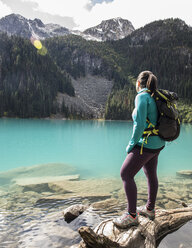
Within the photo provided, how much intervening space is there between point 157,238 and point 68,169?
13082 millimetres

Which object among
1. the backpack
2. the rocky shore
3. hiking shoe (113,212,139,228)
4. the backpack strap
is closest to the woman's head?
the backpack

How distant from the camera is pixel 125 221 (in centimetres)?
405

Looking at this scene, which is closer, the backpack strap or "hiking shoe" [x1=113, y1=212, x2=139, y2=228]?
the backpack strap

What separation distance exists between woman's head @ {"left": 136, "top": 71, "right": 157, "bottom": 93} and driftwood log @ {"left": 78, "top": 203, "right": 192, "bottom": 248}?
2.59 m

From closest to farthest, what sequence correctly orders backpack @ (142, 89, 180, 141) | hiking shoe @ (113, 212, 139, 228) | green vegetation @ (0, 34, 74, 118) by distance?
backpack @ (142, 89, 180, 141)
hiking shoe @ (113, 212, 139, 228)
green vegetation @ (0, 34, 74, 118)

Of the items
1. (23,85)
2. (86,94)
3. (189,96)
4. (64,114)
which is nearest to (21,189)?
(64,114)

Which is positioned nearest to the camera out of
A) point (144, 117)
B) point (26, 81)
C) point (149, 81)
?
point (144, 117)

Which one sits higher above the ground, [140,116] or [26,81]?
[26,81]

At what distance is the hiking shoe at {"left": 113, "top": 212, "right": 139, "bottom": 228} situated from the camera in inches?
159

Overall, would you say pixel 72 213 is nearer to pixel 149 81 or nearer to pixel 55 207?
pixel 55 207

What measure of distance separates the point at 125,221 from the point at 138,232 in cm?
29

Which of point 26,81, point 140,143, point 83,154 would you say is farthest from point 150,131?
point 26,81

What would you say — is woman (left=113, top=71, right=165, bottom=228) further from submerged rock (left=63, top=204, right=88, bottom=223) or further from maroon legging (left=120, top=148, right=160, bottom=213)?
submerged rock (left=63, top=204, right=88, bottom=223)

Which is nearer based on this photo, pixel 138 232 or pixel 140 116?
pixel 140 116
